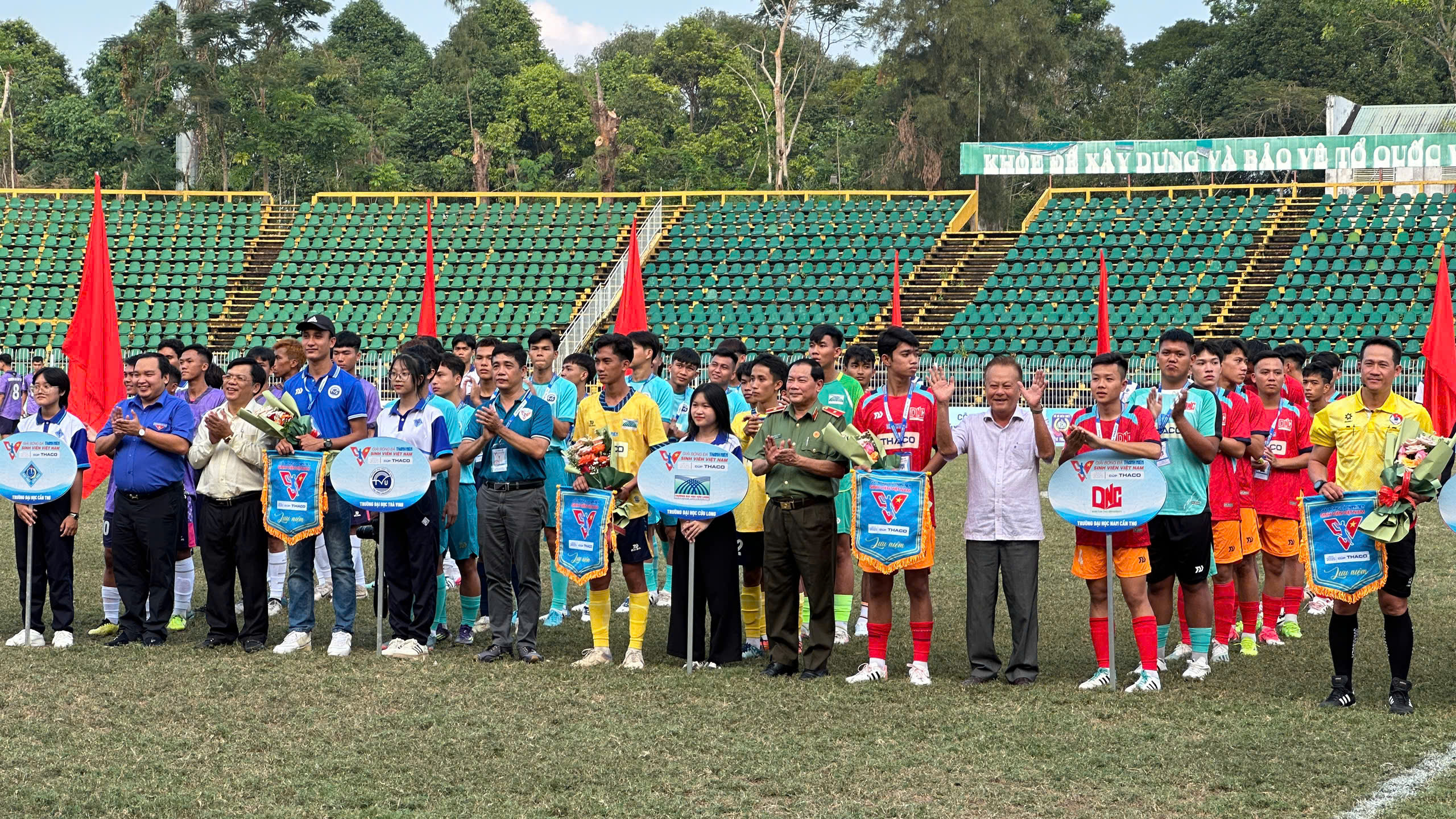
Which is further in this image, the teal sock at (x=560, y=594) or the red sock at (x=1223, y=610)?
the teal sock at (x=560, y=594)

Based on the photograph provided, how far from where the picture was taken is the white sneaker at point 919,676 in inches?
318

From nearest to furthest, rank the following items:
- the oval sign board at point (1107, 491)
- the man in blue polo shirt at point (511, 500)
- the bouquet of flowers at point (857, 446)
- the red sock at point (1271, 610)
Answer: the oval sign board at point (1107, 491)
the bouquet of flowers at point (857, 446)
the man in blue polo shirt at point (511, 500)
the red sock at point (1271, 610)

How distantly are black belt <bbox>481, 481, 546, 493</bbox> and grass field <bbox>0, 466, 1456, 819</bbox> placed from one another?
37.7 inches

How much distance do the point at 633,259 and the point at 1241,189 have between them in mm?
20381

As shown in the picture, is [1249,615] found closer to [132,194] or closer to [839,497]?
[839,497]

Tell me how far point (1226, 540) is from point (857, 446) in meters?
2.35

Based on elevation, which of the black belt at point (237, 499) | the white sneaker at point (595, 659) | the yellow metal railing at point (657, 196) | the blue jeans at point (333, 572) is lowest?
the white sneaker at point (595, 659)

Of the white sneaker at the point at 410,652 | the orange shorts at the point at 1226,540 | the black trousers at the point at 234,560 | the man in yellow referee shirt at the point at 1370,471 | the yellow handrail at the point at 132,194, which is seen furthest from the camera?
the yellow handrail at the point at 132,194

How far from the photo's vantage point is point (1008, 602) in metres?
8.15

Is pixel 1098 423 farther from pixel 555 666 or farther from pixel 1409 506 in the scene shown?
pixel 555 666

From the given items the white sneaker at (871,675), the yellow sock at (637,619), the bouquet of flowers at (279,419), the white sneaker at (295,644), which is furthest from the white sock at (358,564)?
the white sneaker at (871,675)

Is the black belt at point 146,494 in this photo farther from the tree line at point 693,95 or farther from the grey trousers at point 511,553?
the tree line at point 693,95

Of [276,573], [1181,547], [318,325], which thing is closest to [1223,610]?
[1181,547]

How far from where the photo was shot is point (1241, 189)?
1304 inches
